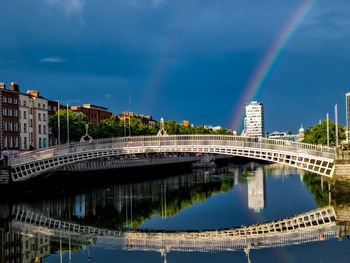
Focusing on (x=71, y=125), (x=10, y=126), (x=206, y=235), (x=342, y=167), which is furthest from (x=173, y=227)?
(x=71, y=125)

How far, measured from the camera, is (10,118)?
193 ft

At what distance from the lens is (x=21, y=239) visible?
74.5 feet

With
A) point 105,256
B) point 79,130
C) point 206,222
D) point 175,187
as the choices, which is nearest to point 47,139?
point 79,130

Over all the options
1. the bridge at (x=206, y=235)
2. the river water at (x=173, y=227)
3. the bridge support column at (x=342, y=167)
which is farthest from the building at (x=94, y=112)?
the bridge support column at (x=342, y=167)

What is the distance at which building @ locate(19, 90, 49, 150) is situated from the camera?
62.2m

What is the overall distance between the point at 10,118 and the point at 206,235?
4360 cm

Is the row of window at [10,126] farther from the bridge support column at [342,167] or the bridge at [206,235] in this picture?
the bridge support column at [342,167]

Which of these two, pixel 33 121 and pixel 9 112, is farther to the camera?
pixel 33 121

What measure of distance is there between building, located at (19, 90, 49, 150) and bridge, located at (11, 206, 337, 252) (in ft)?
120

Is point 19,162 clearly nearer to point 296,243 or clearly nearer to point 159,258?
point 159,258

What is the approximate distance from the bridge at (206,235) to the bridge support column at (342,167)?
358cm

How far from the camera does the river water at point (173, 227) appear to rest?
63.1 feet

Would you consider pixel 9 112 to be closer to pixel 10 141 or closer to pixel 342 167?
pixel 10 141

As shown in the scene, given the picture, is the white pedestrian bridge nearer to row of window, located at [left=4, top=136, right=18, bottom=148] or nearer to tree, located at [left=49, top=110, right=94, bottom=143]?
row of window, located at [left=4, top=136, right=18, bottom=148]
